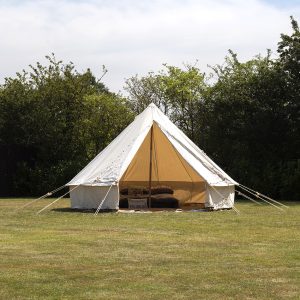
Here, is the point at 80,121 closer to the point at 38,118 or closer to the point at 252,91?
the point at 38,118

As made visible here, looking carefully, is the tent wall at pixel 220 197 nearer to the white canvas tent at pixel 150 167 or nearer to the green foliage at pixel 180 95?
the white canvas tent at pixel 150 167

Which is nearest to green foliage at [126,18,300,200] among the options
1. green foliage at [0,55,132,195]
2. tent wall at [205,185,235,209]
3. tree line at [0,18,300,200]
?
tree line at [0,18,300,200]

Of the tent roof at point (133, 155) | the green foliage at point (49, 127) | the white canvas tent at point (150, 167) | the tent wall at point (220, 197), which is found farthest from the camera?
the green foliage at point (49, 127)

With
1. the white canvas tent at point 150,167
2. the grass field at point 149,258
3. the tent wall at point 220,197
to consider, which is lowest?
the grass field at point 149,258

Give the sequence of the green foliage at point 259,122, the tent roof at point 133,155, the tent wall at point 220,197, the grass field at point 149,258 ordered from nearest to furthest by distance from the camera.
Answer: the grass field at point 149,258 < the tent roof at point 133,155 < the tent wall at point 220,197 < the green foliage at point 259,122

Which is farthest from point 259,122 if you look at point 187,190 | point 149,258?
point 149,258

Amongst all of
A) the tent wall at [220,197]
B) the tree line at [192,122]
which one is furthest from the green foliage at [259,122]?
the tent wall at [220,197]

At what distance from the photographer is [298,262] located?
869 cm

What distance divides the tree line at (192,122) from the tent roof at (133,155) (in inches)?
259

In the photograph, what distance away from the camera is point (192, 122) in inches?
1166

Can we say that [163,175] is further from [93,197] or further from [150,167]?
[93,197]

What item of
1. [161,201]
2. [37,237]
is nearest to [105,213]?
[161,201]

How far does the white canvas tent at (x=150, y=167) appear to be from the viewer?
57.2 ft

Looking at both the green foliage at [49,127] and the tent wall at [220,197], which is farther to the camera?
the green foliage at [49,127]
